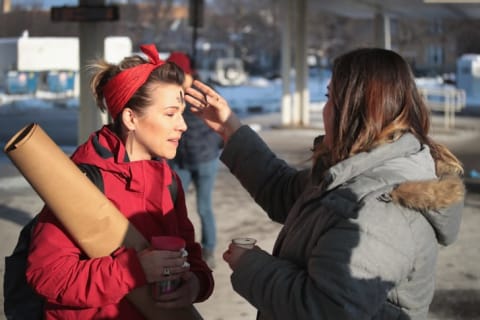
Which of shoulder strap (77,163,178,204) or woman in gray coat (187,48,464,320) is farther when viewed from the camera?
shoulder strap (77,163,178,204)

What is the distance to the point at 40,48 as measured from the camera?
102 ft

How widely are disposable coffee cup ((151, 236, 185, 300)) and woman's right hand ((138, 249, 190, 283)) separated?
0.7 inches

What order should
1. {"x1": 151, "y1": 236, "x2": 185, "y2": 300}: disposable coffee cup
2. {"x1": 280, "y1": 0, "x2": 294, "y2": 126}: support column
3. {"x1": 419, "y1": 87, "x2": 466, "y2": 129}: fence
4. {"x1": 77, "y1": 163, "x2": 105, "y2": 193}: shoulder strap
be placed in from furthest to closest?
{"x1": 280, "y1": 0, "x2": 294, "y2": 126}: support column, {"x1": 419, "y1": 87, "x2": 466, "y2": 129}: fence, {"x1": 77, "y1": 163, "x2": 105, "y2": 193}: shoulder strap, {"x1": 151, "y1": 236, "x2": 185, "y2": 300}: disposable coffee cup

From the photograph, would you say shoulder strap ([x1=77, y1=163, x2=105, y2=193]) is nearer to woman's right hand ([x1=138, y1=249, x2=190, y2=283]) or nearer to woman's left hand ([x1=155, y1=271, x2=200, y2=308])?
woman's right hand ([x1=138, y1=249, x2=190, y2=283])

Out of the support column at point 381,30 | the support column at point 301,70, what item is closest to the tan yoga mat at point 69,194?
the support column at point 301,70

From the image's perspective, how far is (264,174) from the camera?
9.70 feet

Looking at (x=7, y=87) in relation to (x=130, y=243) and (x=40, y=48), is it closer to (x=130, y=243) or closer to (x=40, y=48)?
(x=40, y=48)

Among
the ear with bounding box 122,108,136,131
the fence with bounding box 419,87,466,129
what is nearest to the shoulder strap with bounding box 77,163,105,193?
the ear with bounding box 122,108,136,131

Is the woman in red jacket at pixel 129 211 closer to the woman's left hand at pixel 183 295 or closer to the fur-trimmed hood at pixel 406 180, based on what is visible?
the woman's left hand at pixel 183 295

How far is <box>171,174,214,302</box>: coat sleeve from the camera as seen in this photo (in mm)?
2707

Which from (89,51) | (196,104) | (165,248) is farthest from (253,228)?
(165,248)

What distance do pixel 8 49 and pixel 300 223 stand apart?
3077 cm

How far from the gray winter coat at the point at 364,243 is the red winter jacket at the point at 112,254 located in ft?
1.32

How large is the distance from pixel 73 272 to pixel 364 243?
90cm
